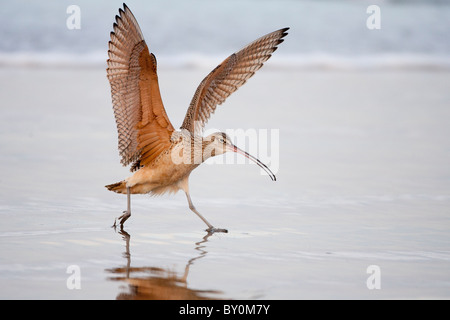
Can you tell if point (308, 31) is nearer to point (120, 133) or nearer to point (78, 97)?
point (78, 97)

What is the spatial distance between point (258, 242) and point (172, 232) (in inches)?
27.7

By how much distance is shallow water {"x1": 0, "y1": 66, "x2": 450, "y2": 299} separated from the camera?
5.57 metres

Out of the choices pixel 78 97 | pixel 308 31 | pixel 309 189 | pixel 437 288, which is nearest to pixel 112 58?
pixel 309 189

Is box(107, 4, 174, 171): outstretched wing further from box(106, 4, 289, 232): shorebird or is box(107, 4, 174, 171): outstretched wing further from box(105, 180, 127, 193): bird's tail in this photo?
box(105, 180, 127, 193): bird's tail

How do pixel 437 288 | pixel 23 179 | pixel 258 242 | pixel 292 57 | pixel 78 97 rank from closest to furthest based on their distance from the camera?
1. pixel 437 288
2. pixel 258 242
3. pixel 23 179
4. pixel 78 97
5. pixel 292 57

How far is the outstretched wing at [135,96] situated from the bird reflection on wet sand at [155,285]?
65.6 inches

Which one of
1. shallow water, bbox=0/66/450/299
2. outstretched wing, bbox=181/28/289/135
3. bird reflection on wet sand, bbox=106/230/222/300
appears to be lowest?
bird reflection on wet sand, bbox=106/230/222/300

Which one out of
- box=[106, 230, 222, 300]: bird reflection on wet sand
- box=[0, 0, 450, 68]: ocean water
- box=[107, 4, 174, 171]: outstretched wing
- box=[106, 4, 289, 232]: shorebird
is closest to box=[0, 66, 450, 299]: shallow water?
box=[106, 230, 222, 300]: bird reflection on wet sand

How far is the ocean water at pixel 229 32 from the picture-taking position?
1761cm

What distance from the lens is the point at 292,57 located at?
1816 cm

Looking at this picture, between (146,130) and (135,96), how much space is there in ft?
1.00

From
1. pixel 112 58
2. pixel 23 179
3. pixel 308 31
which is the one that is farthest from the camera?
pixel 308 31

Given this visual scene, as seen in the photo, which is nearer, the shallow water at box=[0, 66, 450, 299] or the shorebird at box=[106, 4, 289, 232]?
the shallow water at box=[0, 66, 450, 299]

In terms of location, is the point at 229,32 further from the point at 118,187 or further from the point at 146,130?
the point at 118,187
